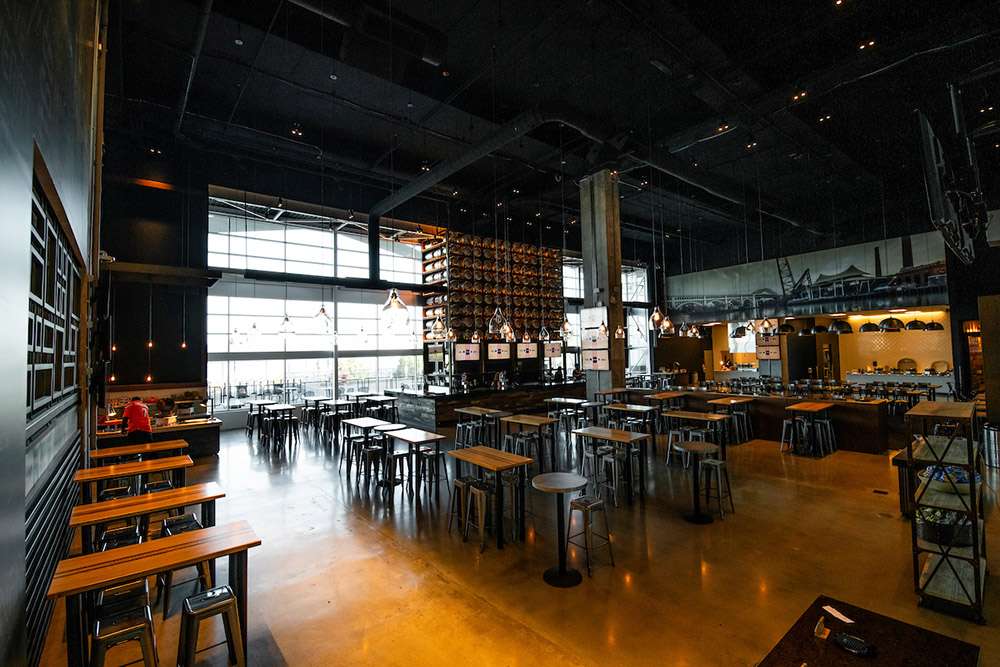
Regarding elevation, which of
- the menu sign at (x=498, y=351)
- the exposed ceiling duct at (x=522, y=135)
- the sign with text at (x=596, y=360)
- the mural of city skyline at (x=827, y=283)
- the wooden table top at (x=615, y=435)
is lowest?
the wooden table top at (x=615, y=435)

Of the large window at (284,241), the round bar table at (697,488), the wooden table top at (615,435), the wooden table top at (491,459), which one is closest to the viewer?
the wooden table top at (491,459)

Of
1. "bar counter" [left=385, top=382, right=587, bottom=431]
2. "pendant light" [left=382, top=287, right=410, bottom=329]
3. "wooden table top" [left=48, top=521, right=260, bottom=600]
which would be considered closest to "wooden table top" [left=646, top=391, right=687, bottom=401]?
"bar counter" [left=385, top=382, right=587, bottom=431]

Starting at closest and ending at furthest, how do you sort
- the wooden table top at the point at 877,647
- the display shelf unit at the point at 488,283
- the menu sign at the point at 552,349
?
the wooden table top at the point at 877,647 < the display shelf unit at the point at 488,283 < the menu sign at the point at 552,349

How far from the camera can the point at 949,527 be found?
2988mm

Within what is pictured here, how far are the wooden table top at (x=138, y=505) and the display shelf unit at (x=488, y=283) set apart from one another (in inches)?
336

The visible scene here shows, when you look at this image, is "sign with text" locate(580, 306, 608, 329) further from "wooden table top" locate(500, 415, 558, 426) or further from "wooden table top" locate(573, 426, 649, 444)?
"wooden table top" locate(573, 426, 649, 444)

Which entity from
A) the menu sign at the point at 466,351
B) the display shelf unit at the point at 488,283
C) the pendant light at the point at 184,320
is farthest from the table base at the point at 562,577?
the pendant light at the point at 184,320

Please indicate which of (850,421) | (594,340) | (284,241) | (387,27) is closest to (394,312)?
(387,27)

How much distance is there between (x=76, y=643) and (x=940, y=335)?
58.2ft

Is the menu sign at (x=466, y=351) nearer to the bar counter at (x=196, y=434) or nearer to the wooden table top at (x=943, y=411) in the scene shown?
the bar counter at (x=196, y=434)

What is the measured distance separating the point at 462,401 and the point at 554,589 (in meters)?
7.47

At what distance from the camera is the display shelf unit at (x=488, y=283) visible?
A: 11922mm

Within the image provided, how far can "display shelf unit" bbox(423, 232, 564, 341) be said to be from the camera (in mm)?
11922

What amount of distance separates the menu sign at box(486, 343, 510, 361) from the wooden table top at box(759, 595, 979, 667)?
1119 cm
